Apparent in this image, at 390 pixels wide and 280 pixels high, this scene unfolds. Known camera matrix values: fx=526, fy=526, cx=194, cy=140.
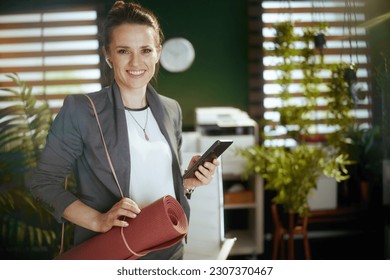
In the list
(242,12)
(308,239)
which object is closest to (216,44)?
(242,12)

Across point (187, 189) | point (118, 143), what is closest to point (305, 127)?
point (187, 189)

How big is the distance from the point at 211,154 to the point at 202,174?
0.41ft

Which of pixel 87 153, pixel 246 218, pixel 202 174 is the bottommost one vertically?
pixel 246 218

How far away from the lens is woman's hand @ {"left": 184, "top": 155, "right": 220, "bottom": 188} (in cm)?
222

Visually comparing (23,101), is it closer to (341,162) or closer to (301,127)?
(301,127)

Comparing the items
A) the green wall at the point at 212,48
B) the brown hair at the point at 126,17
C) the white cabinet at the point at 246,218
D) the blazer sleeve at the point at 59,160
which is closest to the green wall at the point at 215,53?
the green wall at the point at 212,48

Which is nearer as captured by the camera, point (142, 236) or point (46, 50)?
point (142, 236)

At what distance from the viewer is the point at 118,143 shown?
7.04ft

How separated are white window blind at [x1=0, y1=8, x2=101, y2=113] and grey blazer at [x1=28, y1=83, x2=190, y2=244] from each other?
5.1 inches

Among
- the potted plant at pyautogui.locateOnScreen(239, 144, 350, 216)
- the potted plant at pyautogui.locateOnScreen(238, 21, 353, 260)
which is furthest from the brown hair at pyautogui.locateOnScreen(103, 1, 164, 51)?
the potted plant at pyautogui.locateOnScreen(239, 144, 350, 216)

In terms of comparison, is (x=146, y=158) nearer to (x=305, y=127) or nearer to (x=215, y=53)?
(x=215, y=53)

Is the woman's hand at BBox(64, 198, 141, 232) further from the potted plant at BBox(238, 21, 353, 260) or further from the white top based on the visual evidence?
the potted plant at BBox(238, 21, 353, 260)

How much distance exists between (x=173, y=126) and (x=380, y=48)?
1013 millimetres

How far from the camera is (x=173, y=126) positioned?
2.23 meters
